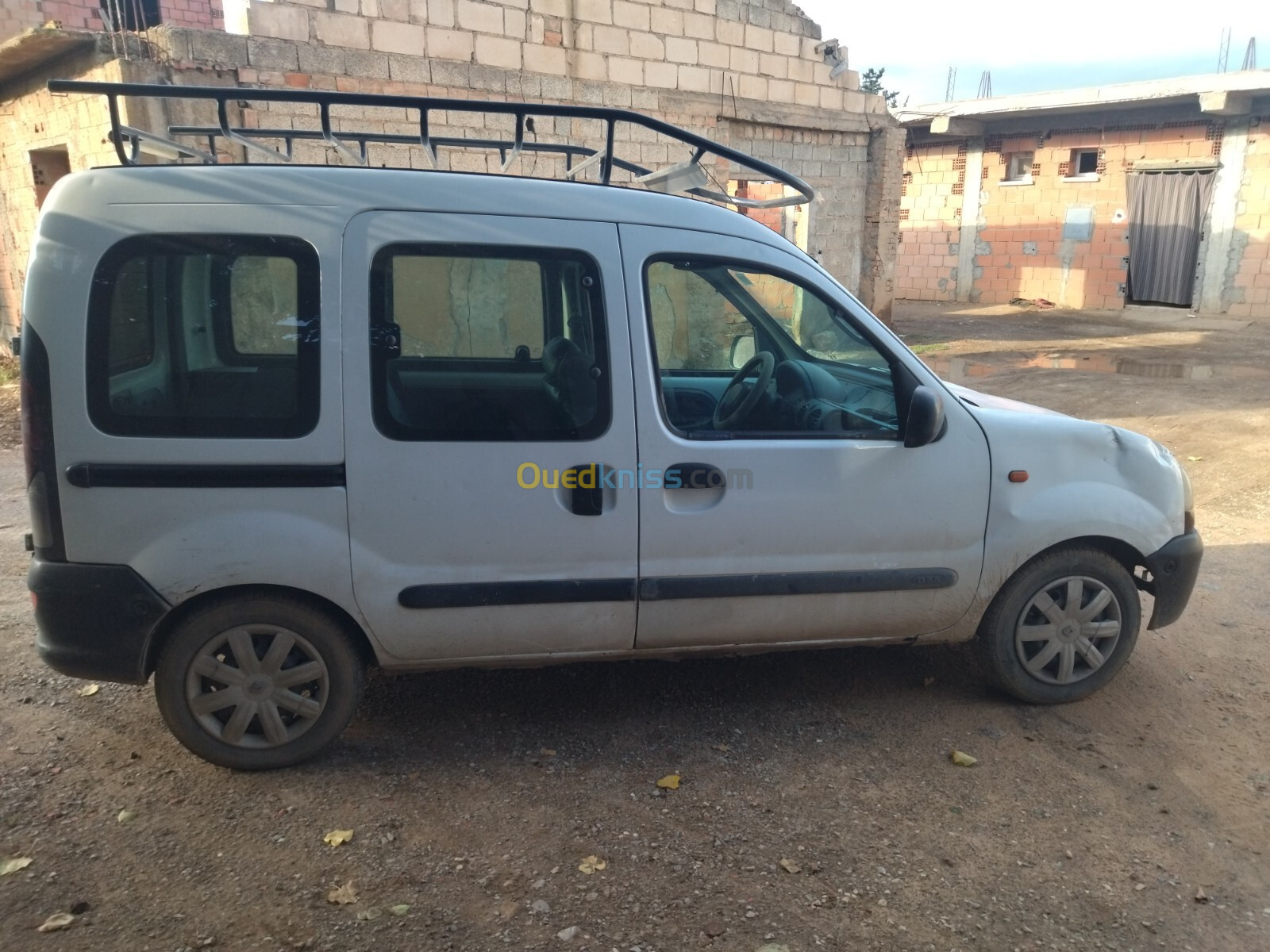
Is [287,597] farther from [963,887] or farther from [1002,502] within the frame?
[1002,502]

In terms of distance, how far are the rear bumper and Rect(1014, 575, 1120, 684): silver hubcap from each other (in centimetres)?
301

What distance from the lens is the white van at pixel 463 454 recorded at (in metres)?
2.82

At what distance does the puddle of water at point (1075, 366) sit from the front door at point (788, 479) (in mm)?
8599

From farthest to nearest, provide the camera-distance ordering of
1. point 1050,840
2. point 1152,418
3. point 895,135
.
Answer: point 895,135 → point 1152,418 → point 1050,840

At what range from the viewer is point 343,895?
2557 millimetres

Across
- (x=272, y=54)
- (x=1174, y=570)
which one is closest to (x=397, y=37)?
(x=272, y=54)

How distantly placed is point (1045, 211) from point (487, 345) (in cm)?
2074

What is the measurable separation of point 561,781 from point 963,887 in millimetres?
1271

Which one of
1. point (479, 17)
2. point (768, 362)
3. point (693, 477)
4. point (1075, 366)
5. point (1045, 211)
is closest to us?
point (693, 477)

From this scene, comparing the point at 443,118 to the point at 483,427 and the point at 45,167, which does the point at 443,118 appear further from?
the point at 483,427

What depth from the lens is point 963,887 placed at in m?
2.61

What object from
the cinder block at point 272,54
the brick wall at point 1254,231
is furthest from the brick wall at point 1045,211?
the cinder block at point 272,54

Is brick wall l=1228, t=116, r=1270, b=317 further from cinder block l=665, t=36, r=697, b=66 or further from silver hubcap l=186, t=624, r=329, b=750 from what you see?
silver hubcap l=186, t=624, r=329, b=750

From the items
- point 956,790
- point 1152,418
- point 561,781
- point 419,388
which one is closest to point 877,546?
point 956,790
